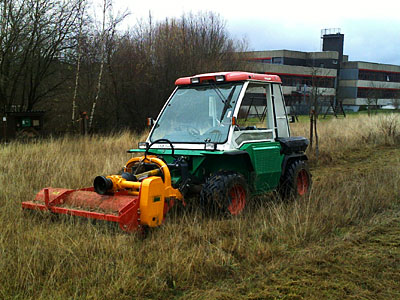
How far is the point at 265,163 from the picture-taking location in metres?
6.40

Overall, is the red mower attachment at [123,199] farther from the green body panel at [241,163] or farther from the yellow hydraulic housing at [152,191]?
the green body panel at [241,163]

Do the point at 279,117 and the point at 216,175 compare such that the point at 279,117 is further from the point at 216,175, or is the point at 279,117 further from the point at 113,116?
the point at 113,116

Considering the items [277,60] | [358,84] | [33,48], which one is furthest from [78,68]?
[358,84]

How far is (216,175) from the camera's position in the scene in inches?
226

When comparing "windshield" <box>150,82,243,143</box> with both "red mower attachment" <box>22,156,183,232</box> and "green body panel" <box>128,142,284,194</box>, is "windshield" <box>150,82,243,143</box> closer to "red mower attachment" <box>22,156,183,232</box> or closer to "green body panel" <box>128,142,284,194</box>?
"green body panel" <box>128,142,284,194</box>

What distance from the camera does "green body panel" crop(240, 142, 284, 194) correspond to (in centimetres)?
617

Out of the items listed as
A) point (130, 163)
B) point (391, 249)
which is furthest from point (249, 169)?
point (391, 249)

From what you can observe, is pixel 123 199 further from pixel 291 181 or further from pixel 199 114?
pixel 291 181

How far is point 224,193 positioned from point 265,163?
1.12 meters

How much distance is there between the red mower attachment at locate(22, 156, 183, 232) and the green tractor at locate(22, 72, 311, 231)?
0.04ft

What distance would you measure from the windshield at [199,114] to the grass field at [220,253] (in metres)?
1.14

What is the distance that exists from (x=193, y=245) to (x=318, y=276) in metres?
1.35

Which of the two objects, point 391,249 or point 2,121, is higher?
point 2,121

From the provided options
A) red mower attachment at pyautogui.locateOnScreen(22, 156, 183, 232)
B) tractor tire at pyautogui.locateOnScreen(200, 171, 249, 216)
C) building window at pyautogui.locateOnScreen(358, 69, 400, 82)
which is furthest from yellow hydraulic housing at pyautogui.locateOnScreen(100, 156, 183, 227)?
building window at pyautogui.locateOnScreen(358, 69, 400, 82)
